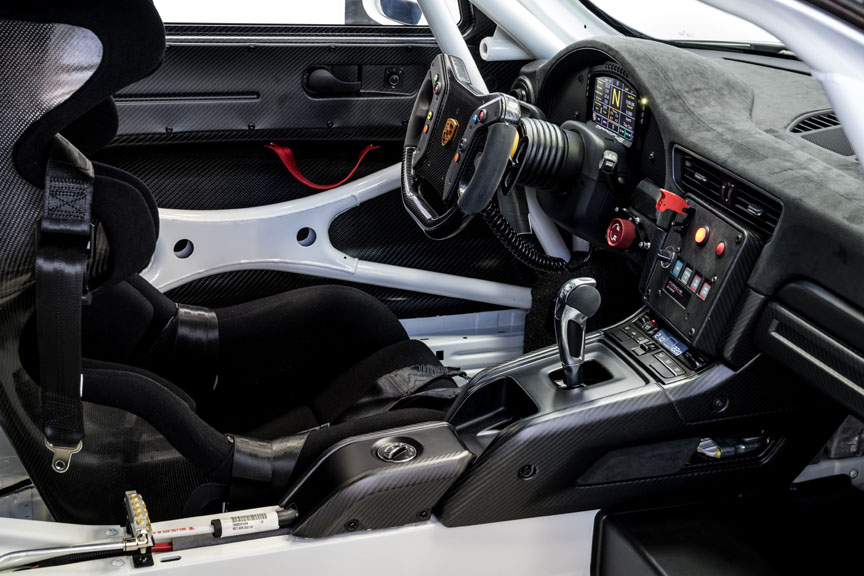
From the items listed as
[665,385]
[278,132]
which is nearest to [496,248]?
[278,132]

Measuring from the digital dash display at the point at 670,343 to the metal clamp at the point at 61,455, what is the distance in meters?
1.00

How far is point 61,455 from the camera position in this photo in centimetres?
119

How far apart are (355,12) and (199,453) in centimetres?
136

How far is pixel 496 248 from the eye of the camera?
8.35 ft

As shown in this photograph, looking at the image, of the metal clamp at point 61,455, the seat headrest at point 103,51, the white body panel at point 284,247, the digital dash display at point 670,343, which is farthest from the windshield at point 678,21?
the metal clamp at point 61,455

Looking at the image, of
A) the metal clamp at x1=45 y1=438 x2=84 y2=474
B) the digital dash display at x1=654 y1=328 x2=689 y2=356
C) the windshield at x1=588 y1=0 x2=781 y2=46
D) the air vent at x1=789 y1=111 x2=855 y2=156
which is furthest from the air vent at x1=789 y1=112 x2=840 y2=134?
the metal clamp at x1=45 y1=438 x2=84 y2=474

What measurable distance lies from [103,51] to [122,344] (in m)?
0.73

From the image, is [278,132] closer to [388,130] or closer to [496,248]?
[388,130]

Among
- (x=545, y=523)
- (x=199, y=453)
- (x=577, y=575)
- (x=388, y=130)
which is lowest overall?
(x=577, y=575)

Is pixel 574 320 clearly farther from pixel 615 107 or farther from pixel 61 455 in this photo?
pixel 61 455

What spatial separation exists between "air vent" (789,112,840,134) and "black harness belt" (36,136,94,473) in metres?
1.27

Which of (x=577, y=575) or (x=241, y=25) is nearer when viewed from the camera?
(x=577, y=575)

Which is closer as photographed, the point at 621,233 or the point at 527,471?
the point at 527,471

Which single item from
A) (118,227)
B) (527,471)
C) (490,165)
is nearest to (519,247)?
(490,165)
